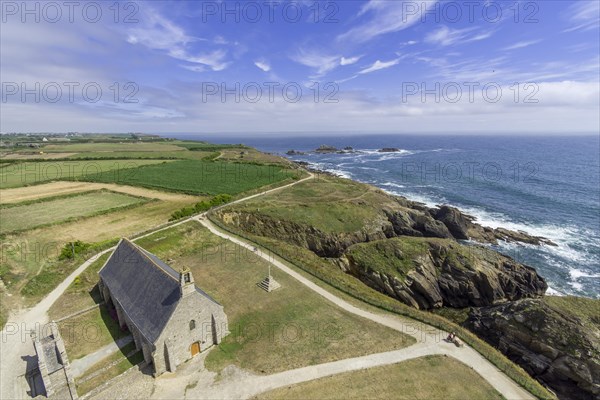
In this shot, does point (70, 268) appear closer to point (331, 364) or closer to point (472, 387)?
point (331, 364)

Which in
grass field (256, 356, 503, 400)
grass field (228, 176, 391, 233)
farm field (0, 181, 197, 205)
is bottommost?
grass field (256, 356, 503, 400)

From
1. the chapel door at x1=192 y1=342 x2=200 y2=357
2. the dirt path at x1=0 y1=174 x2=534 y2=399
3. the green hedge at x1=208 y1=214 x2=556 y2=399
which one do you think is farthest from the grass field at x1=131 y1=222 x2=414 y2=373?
the green hedge at x1=208 y1=214 x2=556 y2=399

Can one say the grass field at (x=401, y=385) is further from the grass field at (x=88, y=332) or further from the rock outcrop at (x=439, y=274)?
the rock outcrop at (x=439, y=274)

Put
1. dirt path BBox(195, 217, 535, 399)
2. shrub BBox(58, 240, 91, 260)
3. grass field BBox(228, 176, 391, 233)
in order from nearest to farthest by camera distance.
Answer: dirt path BBox(195, 217, 535, 399)
shrub BBox(58, 240, 91, 260)
grass field BBox(228, 176, 391, 233)

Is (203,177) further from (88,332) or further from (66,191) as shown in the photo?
(88,332)

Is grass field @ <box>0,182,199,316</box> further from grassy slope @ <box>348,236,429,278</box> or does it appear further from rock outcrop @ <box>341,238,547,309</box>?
rock outcrop @ <box>341,238,547,309</box>

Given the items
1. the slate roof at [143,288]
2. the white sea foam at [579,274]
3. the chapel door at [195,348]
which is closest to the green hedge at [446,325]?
the slate roof at [143,288]

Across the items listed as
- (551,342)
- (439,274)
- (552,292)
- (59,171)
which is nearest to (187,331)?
(551,342)
